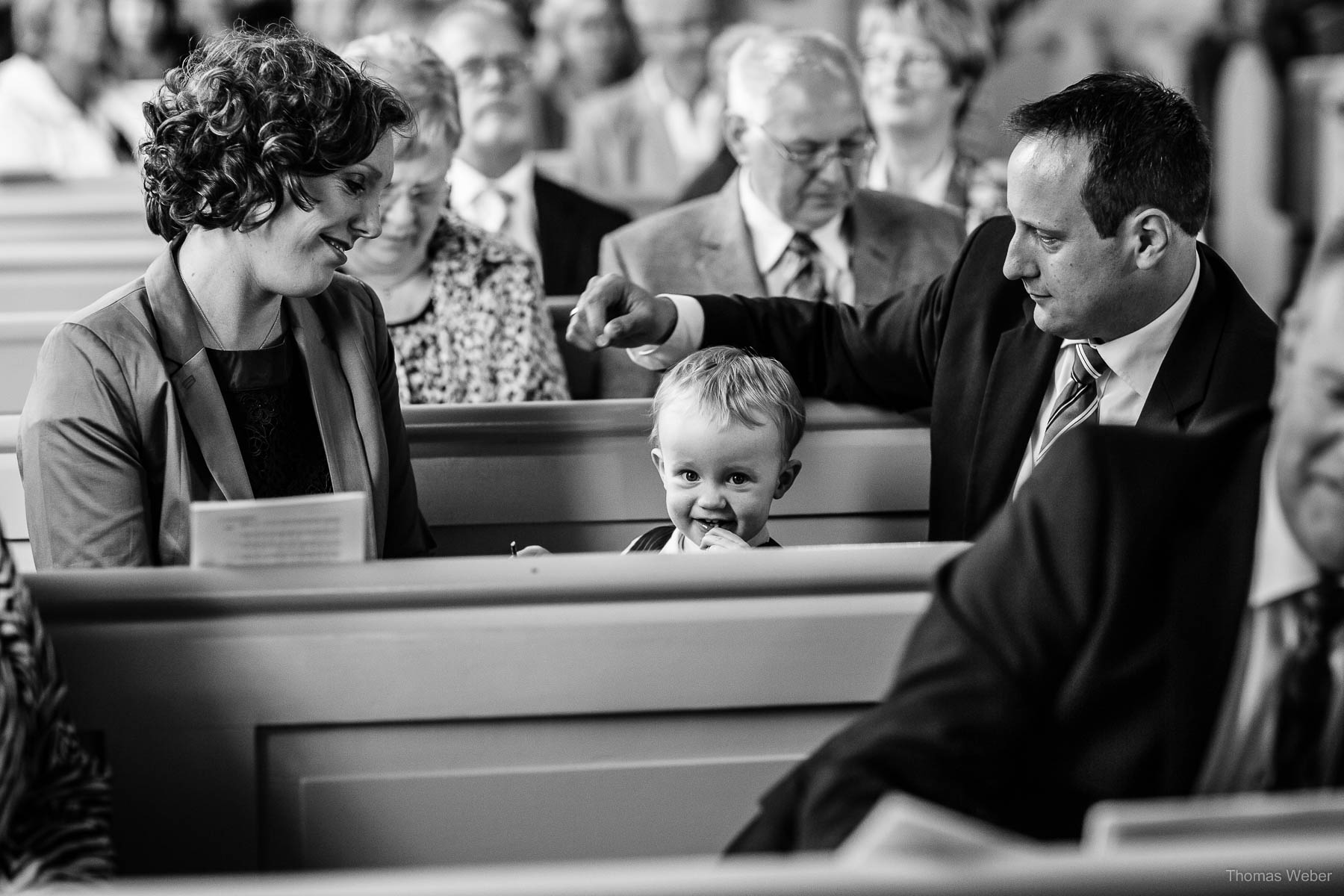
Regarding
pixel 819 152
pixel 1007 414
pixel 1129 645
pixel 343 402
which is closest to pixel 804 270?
pixel 819 152

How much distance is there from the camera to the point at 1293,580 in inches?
52.2

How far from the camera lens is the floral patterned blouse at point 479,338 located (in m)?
3.22

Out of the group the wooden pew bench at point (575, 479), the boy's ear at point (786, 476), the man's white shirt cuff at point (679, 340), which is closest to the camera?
the boy's ear at point (786, 476)

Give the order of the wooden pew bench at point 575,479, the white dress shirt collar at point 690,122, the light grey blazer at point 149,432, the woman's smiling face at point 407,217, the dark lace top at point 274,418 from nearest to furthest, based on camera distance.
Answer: the light grey blazer at point 149,432, the dark lace top at point 274,418, the wooden pew bench at point 575,479, the woman's smiling face at point 407,217, the white dress shirt collar at point 690,122

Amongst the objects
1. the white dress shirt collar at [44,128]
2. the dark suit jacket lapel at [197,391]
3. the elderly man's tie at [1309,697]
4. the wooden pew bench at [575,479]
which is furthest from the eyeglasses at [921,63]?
the white dress shirt collar at [44,128]

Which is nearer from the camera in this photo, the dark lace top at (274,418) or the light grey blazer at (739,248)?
the dark lace top at (274,418)

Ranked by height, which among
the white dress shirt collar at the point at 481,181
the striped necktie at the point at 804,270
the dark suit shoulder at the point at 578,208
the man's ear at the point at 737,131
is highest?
the man's ear at the point at 737,131

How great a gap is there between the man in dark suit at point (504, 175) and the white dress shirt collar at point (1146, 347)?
2433 millimetres

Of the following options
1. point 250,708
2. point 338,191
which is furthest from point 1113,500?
point 338,191

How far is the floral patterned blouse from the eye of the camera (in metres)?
3.22

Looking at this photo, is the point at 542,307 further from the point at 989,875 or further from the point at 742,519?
the point at 989,875

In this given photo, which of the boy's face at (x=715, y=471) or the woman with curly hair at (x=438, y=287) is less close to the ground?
the woman with curly hair at (x=438, y=287)

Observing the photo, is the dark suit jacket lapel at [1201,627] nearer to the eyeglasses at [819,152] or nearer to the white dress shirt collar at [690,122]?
the eyeglasses at [819,152]

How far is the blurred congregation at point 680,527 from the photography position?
133cm
